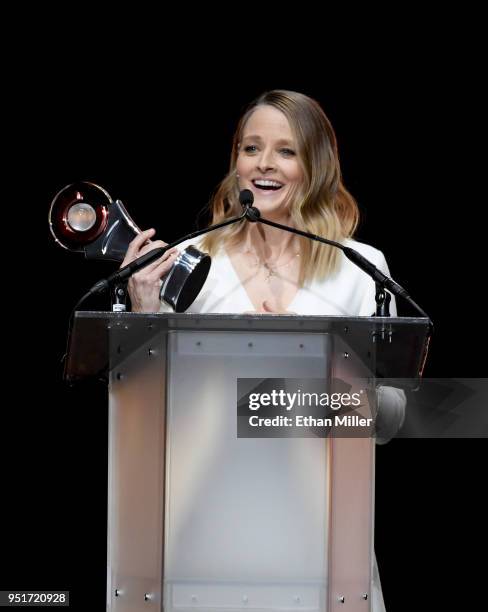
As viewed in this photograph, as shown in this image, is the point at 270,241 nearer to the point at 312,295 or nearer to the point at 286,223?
the point at 286,223

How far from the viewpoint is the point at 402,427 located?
1.97m

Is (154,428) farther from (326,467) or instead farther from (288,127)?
(288,127)

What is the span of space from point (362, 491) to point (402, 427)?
416mm

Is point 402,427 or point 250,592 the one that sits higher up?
point 402,427

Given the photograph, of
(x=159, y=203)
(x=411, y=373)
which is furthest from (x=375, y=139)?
(x=411, y=373)

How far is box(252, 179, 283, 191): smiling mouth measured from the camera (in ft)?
7.73

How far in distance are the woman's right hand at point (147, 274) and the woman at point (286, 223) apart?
23 cm

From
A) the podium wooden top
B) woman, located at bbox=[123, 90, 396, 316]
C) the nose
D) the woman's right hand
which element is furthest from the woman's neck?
the podium wooden top

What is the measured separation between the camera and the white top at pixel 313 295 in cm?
→ 223

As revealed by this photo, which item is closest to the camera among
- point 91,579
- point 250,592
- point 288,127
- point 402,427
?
point 250,592

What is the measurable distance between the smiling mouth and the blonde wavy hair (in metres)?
0.06

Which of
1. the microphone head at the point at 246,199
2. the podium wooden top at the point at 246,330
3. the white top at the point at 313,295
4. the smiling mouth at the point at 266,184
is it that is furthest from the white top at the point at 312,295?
the podium wooden top at the point at 246,330

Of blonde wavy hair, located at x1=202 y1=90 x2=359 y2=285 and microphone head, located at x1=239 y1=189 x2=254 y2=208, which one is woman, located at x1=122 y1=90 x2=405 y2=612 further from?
microphone head, located at x1=239 y1=189 x2=254 y2=208

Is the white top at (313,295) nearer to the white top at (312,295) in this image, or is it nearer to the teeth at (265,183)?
the white top at (312,295)
